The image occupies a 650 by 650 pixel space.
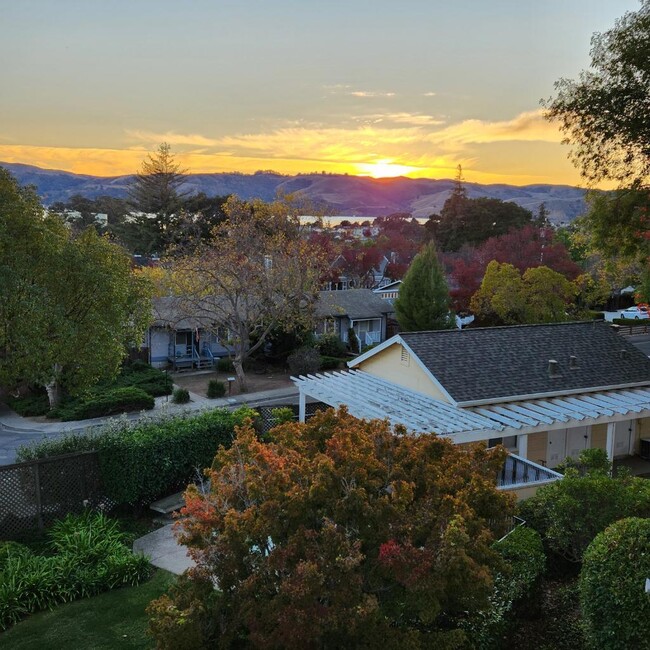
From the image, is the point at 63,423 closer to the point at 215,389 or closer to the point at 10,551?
the point at 215,389

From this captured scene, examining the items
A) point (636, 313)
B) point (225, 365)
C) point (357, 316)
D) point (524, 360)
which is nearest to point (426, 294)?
point (357, 316)

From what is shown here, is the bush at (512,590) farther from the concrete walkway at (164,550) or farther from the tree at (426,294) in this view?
the tree at (426,294)

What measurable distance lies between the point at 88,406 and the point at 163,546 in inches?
564

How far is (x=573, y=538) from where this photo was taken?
1091cm

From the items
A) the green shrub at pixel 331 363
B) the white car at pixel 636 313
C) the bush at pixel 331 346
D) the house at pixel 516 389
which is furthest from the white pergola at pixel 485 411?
the white car at pixel 636 313

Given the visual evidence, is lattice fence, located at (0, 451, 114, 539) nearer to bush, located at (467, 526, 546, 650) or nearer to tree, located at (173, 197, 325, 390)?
bush, located at (467, 526, 546, 650)

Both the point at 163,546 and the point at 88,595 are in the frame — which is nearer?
the point at 88,595

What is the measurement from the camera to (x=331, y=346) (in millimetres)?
38844

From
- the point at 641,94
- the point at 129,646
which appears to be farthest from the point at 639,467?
the point at 129,646

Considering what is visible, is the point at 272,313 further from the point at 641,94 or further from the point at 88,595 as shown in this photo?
the point at 88,595

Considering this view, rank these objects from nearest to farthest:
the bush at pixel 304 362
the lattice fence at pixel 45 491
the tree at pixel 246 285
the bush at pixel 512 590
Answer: the bush at pixel 512 590 → the lattice fence at pixel 45 491 → the tree at pixel 246 285 → the bush at pixel 304 362

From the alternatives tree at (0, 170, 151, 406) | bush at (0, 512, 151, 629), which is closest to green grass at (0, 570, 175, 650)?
bush at (0, 512, 151, 629)

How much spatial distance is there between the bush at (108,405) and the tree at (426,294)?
1772cm

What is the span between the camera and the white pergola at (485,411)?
16359 millimetres
